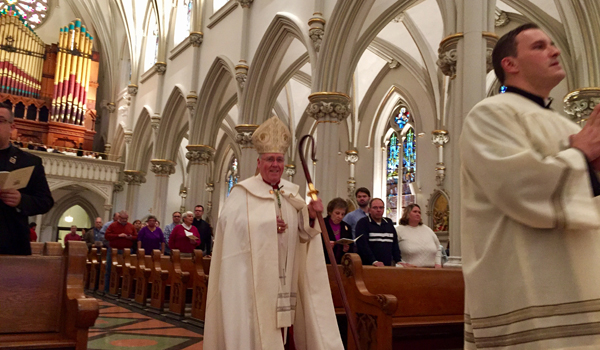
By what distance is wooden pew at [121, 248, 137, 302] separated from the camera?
9.97m

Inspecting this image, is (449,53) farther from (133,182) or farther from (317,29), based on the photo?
(133,182)

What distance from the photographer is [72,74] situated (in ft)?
79.8

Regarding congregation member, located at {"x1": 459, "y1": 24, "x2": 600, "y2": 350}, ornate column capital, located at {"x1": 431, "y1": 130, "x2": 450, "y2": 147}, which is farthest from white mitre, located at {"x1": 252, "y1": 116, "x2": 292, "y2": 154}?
ornate column capital, located at {"x1": 431, "y1": 130, "x2": 450, "y2": 147}

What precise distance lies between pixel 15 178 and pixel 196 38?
15101 mm

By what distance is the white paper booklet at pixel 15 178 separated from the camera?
2.88 metres

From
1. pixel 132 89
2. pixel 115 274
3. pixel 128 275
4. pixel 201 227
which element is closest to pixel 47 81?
pixel 132 89

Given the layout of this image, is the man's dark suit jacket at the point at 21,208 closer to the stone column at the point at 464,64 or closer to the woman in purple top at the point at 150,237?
the stone column at the point at 464,64

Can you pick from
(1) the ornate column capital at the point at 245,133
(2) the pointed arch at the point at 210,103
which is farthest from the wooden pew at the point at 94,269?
(2) the pointed arch at the point at 210,103

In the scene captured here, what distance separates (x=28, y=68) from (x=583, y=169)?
86.1 ft

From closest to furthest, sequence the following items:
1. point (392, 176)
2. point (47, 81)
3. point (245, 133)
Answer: point (245, 133) → point (392, 176) → point (47, 81)

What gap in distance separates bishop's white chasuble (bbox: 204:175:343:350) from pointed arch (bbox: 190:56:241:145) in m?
12.8

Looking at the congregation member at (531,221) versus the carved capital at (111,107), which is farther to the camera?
the carved capital at (111,107)

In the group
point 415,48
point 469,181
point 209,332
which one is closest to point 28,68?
point 415,48

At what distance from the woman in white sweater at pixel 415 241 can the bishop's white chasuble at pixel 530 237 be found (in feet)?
14.4
